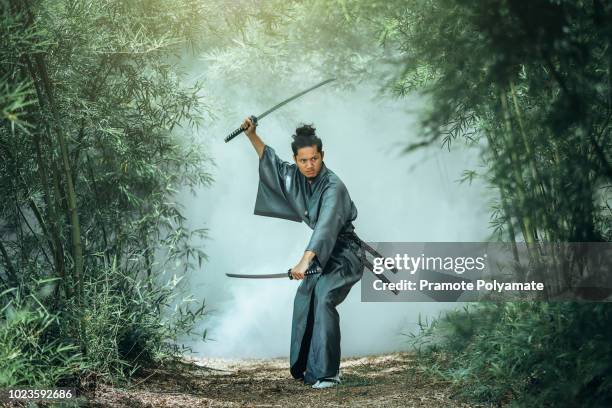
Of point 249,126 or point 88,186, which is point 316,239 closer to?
point 249,126

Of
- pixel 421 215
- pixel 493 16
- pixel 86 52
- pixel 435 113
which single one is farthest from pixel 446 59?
pixel 421 215

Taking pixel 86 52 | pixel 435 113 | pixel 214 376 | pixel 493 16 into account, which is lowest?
pixel 214 376

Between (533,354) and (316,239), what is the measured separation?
1.51 meters

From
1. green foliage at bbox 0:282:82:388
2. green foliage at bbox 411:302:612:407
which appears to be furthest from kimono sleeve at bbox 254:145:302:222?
green foliage at bbox 0:282:82:388

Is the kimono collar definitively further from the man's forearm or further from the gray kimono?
the man's forearm

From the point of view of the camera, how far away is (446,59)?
371 centimetres

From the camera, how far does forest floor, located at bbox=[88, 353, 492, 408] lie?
12.4 ft

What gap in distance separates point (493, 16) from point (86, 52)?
2380 mm

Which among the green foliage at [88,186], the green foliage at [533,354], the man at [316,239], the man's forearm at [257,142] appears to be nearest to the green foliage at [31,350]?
the green foliage at [88,186]

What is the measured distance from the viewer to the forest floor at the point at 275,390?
377cm

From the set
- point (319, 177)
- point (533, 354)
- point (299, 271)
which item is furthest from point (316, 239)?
point (533, 354)

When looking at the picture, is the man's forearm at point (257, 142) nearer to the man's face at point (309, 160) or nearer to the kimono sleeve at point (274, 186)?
the kimono sleeve at point (274, 186)

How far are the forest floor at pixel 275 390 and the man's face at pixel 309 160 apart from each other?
4.06 feet

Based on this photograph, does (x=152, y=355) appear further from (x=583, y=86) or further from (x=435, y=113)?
(x=583, y=86)
